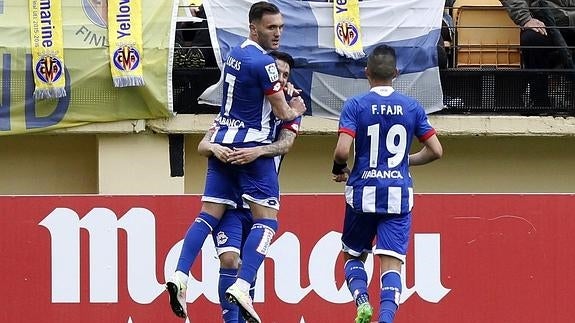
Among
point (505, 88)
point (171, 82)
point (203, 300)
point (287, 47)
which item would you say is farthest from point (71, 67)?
point (505, 88)

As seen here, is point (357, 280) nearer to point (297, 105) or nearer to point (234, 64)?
point (297, 105)

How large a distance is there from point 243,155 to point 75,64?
478 cm

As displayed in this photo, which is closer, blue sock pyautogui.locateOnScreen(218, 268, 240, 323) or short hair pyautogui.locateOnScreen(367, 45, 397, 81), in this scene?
short hair pyautogui.locateOnScreen(367, 45, 397, 81)

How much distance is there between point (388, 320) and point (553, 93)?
580cm

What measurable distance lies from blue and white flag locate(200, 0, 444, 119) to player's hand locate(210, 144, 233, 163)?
4570 mm

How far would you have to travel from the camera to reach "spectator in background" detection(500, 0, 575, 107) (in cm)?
1298

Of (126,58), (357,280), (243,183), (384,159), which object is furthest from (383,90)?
(126,58)

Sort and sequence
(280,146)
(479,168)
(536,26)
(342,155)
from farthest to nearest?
(479,168), (536,26), (280,146), (342,155)

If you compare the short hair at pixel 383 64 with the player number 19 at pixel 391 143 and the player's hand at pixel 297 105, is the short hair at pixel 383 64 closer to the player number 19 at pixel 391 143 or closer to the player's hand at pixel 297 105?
the player number 19 at pixel 391 143

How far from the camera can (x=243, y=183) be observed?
28.0ft

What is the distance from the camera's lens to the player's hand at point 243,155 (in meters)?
8.40

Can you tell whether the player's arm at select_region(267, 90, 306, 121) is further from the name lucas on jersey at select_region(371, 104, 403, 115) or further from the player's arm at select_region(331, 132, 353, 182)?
the name lucas on jersey at select_region(371, 104, 403, 115)

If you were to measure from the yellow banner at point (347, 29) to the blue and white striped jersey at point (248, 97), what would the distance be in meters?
4.50

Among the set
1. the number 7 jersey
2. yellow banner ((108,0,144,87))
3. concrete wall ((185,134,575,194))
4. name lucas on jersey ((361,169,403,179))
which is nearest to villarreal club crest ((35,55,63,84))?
yellow banner ((108,0,144,87))
